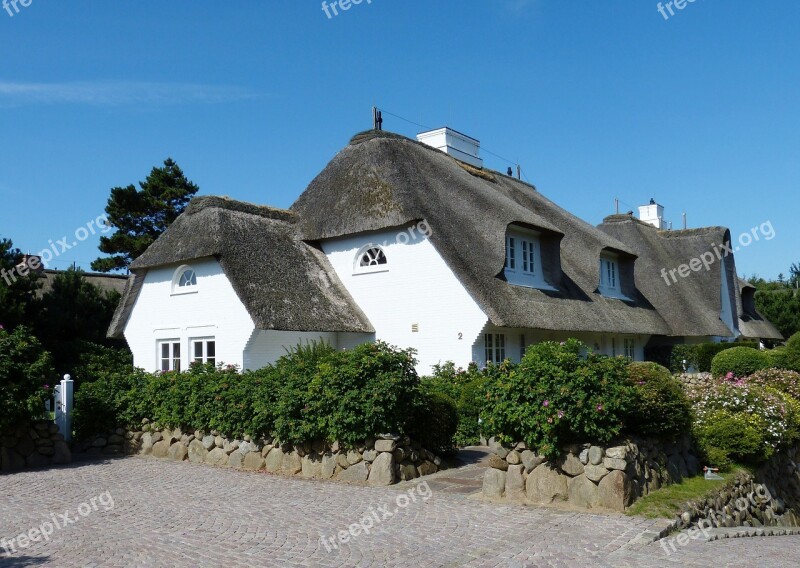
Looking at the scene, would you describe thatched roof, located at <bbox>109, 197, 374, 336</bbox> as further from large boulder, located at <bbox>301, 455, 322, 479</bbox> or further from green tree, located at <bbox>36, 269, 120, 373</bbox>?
large boulder, located at <bbox>301, 455, 322, 479</bbox>

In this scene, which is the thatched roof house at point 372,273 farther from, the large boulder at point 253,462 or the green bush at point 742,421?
the green bush at point 742,421

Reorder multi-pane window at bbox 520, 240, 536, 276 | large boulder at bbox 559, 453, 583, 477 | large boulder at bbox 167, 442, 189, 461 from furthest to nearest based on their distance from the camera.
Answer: multi-pane window at bbox 520, 240, 536, 276
large boulder at bbox 167, 442, 189, 461
large boulder at bbox 559, 453, 583, 477

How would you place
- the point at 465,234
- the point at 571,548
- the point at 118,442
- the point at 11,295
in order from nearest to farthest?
the point at 571,548
the point at 118,442
the point at 465,234
the point at 11,295

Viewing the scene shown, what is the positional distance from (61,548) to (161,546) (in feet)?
3.51

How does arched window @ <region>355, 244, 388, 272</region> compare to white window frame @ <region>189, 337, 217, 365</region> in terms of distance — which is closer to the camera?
white window frame @ <region>189, 337, 217, 365</region>

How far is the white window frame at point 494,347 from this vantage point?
18172 millimetres

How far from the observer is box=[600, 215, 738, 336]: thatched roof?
1072 inches

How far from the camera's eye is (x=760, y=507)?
1183 cm

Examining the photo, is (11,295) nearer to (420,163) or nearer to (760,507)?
(420,163)

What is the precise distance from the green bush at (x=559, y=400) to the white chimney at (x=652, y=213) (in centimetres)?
2922

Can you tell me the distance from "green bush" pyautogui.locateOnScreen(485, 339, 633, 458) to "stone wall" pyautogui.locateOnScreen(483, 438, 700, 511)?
0.67 feet

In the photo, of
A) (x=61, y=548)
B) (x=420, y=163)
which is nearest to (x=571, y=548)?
(x=61, y=548)

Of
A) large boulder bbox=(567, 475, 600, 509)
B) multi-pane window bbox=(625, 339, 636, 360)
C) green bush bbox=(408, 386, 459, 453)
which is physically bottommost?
large boulder bbox=(567, 475, 600, 509)

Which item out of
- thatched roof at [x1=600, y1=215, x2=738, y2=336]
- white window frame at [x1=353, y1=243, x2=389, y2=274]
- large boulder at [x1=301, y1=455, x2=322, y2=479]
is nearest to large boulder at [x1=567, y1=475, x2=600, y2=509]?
large boulder at [x1=301, y1=455, x2=322, y2=479]
